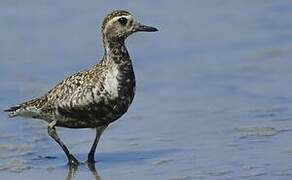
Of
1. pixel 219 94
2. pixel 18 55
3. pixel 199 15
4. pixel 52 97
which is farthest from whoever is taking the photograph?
pixel 199 15

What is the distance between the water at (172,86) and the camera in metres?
12.4

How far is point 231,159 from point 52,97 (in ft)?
6.70

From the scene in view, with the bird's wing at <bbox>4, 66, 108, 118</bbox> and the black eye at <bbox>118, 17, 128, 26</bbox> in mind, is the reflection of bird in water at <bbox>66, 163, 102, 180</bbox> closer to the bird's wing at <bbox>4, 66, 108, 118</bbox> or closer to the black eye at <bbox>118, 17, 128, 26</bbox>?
the bird's wing at <bbox>4, 66, 108, 118</bbox>

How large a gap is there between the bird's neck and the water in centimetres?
94

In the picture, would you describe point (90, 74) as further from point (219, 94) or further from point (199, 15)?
point (199, 15)

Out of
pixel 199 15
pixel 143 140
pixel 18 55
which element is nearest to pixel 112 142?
pixel 143 140

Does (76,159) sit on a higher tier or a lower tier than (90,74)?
lower

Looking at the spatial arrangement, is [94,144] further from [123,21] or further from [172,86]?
[172,86]

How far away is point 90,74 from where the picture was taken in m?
12.7

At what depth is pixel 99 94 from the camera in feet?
41.2

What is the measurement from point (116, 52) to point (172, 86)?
101 inches

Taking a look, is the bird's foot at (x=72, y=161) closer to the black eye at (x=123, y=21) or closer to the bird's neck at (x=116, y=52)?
the bird's neck at (x=116, y=52)

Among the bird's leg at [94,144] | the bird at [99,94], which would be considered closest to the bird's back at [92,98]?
the bird at [99,94]

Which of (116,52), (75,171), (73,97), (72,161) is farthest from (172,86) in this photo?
(75,171)
